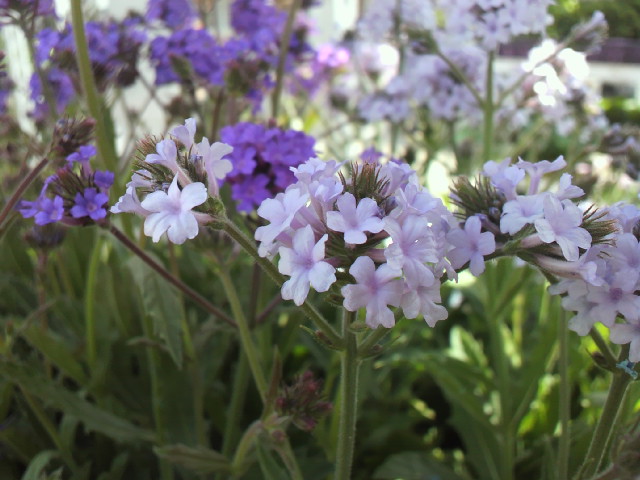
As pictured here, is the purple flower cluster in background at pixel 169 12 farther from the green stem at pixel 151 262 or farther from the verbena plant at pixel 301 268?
the green stem at pixel 151 262

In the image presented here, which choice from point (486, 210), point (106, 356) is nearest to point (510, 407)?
point (486, 210)

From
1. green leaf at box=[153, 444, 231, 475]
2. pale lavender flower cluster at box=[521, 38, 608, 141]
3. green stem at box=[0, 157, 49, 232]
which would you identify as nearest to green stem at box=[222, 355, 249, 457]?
green leaf at box=[153, 444, 231, 475]

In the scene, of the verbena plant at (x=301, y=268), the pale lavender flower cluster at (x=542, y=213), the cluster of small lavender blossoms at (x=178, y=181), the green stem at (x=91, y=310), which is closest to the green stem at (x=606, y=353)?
the verbena plant at (x=301, y=268)

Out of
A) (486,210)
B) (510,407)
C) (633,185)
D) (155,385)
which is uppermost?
(486,210)

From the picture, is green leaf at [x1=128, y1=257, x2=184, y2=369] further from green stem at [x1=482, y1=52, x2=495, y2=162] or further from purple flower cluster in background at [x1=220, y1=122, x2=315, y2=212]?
green stem at [x1=482, y1=52, x2=495, y2=162]

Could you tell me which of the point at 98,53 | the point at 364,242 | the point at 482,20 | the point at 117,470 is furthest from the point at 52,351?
the point at 482,20

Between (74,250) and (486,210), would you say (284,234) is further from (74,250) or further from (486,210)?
(74,250)

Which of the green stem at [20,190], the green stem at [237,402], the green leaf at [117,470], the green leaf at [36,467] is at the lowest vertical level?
the green leaf at [117,470]
